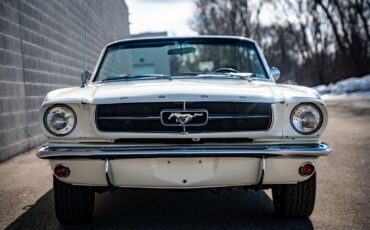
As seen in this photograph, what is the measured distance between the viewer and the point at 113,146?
285 cm

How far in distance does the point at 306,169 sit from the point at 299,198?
1.08 feet

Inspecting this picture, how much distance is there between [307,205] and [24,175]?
341 centimetres

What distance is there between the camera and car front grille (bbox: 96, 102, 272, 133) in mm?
2871

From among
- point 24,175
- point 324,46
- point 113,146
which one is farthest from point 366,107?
point 324,46

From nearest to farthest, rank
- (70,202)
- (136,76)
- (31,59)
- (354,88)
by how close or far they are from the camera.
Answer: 1. (70,202)
2. (136,76)
3. (31,59)
4. (354,88)

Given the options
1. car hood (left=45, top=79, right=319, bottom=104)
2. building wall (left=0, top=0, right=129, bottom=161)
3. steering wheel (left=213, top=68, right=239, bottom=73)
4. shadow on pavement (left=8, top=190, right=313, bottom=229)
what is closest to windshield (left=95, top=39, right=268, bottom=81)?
steering wheel (left=213, top=68, right=239, bottom=73)

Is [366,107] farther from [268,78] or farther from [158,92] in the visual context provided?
[158,92]

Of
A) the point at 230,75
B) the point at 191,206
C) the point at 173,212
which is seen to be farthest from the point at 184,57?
the point at 173,212

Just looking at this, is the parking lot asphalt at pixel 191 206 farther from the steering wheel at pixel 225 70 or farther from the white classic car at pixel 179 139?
the steering wheel at pixel 225 70

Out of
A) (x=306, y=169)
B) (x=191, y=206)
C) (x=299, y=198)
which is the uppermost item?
(x=306, y=169)

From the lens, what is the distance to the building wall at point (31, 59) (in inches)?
234

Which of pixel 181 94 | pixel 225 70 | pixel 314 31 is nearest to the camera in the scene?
pixel 181 94

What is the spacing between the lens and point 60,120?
2928 mm

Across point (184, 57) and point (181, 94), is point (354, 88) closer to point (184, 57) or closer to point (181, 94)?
point (184, 57)
